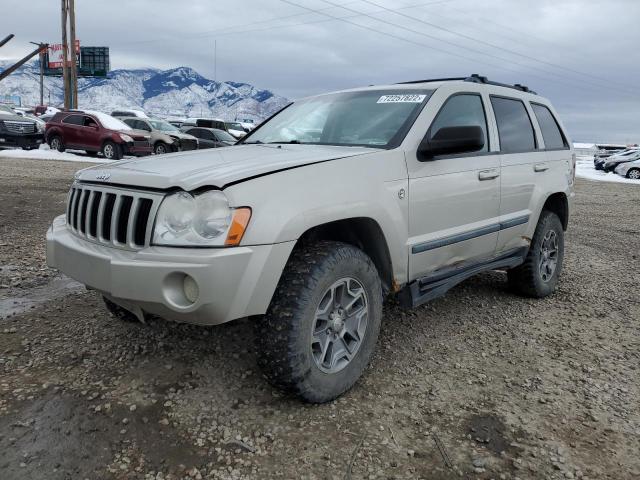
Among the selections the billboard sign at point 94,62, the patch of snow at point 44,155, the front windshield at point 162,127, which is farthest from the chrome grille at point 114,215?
the billboard sign at point 94,62

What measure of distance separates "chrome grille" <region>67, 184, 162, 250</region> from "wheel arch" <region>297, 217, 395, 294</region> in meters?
0.87

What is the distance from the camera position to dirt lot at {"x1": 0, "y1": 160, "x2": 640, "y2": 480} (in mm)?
2289

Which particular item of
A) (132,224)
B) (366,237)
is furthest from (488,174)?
Result: (132,224)

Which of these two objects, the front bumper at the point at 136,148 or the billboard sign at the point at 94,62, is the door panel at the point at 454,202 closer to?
the front bumper at the point at 136,148

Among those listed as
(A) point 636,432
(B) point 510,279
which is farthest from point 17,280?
(A) point 636,432

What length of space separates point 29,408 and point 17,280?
2.30 meters

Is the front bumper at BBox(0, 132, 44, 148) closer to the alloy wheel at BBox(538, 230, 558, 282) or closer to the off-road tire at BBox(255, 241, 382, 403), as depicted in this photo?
the alloy wheel at BBox(538, 230, 558, 282)

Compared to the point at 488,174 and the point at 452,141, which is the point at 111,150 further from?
the point at 452,141

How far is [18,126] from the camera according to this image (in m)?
17.0

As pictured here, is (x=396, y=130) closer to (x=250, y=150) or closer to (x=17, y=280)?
(x=250, y=150)

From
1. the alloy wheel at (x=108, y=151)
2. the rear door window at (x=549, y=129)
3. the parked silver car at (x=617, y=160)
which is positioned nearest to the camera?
the rear door window at (x=549, y=129)

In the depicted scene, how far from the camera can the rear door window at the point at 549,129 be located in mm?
4680

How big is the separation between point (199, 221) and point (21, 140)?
1758 centimetres

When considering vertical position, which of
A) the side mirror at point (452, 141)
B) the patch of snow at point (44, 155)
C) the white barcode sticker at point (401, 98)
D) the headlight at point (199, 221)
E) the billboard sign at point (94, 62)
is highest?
the billboard sign at point (94, 62)
